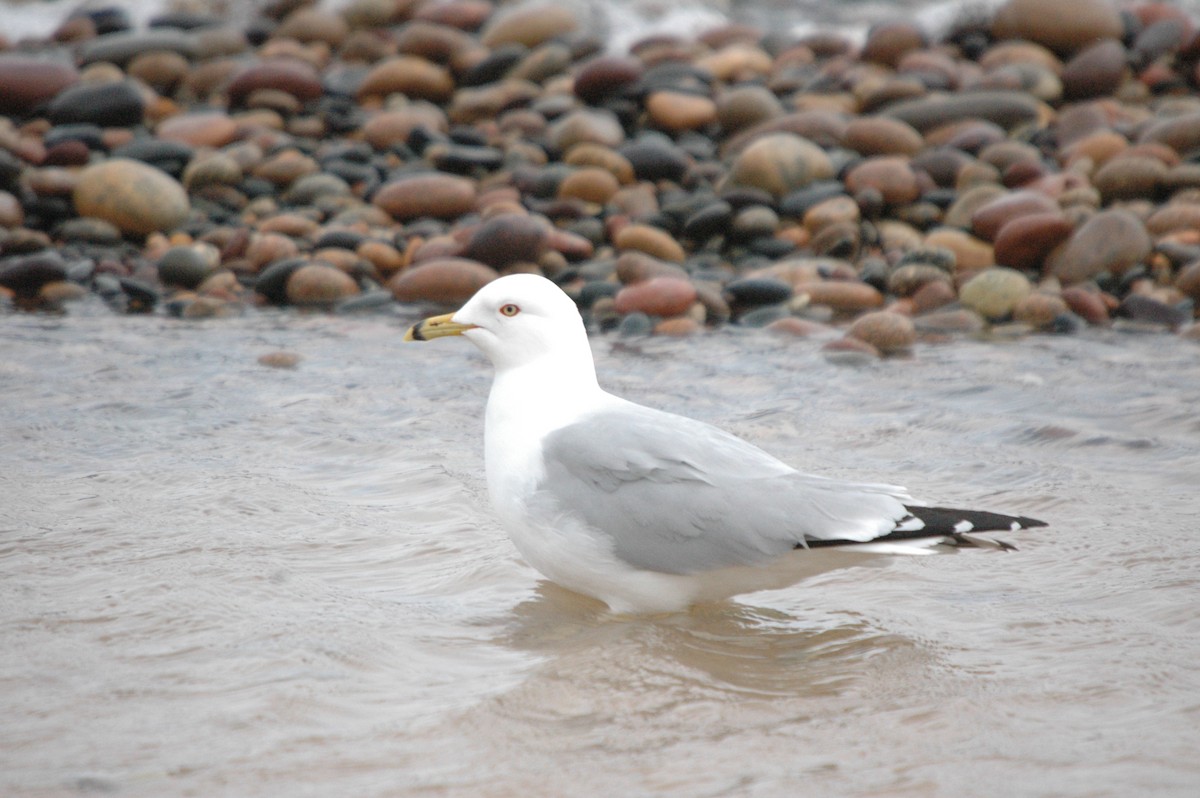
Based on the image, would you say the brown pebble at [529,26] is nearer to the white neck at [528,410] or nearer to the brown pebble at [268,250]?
the brown pebble at [268,250]

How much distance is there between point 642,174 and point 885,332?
10.9 feet

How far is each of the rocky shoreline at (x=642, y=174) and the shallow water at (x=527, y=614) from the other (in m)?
1.47

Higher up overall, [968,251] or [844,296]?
[968,251]

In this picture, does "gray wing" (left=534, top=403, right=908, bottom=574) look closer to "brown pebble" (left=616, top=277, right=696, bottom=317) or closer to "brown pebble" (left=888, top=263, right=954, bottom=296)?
"brown pebble" (left=616, top=277, right=696, bottom=317)

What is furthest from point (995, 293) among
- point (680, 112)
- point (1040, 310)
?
point (680, 112)

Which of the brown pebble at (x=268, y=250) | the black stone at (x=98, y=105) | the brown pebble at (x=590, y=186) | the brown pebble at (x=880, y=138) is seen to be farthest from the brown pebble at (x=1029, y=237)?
the black stone at (x=98, y=105)

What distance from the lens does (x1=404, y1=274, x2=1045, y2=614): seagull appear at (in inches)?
152

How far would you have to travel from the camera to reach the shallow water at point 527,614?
3258 millimetres

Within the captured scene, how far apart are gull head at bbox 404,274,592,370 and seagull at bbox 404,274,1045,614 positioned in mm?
79

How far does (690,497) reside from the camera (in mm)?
4051

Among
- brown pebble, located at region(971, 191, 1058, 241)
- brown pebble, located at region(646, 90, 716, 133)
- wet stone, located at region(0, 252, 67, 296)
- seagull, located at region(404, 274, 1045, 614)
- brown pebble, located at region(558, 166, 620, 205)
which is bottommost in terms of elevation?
seagull, located at region(404, 274, 1045, 614)

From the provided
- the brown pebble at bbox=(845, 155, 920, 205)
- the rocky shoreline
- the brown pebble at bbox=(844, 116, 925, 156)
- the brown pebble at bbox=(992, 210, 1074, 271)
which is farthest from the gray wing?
the brown pebble at bbox=(844, 116, 925, 156)

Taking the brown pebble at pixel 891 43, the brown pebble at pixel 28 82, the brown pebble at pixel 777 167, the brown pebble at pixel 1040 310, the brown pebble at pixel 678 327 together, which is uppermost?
the brown pebble at pixel 891 43

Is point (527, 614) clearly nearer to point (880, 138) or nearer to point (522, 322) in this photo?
point (522, 322)
